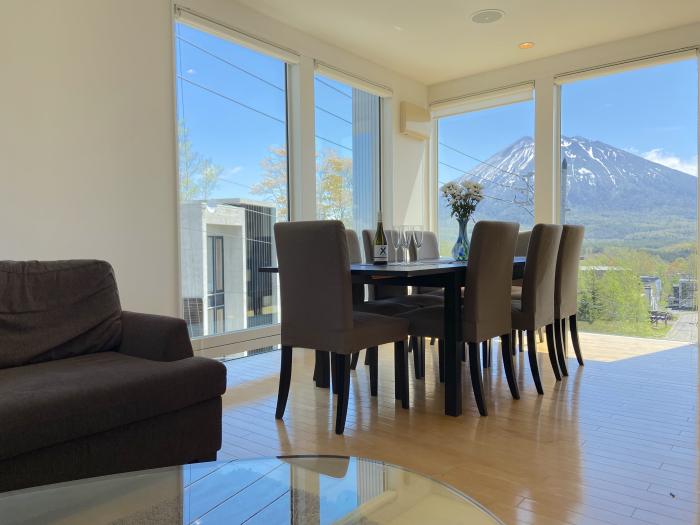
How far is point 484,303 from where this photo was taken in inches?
115

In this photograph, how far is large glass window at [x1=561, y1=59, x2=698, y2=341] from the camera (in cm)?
497

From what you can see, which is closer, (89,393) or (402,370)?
(89,393)

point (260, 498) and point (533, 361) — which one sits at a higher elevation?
point (260, 498)

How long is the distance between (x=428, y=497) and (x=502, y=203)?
17.5 feet

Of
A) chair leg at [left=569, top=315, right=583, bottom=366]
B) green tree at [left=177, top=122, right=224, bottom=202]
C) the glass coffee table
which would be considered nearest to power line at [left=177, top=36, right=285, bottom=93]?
green tree at [left=177, top=122, right=224, bottom=202]

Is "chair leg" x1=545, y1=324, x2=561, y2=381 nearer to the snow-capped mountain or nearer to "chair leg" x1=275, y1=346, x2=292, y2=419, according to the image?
"chair leg" x1=275, y1=346, x2=292, y2=419

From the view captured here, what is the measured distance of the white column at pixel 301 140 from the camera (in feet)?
15.9

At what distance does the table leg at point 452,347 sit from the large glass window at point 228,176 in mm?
2035

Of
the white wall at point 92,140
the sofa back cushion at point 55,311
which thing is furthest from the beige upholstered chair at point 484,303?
the white wall at point 92,140

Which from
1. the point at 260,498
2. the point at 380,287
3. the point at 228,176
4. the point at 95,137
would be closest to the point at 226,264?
the point at 228,176

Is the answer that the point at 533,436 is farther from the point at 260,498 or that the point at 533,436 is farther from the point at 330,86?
the point at 330,86

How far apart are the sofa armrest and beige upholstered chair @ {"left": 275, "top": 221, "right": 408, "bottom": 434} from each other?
1.94ft

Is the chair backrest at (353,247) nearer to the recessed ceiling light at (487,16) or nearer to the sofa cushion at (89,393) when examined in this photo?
the sofa cushion at (89,393)

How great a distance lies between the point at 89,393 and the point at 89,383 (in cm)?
7
